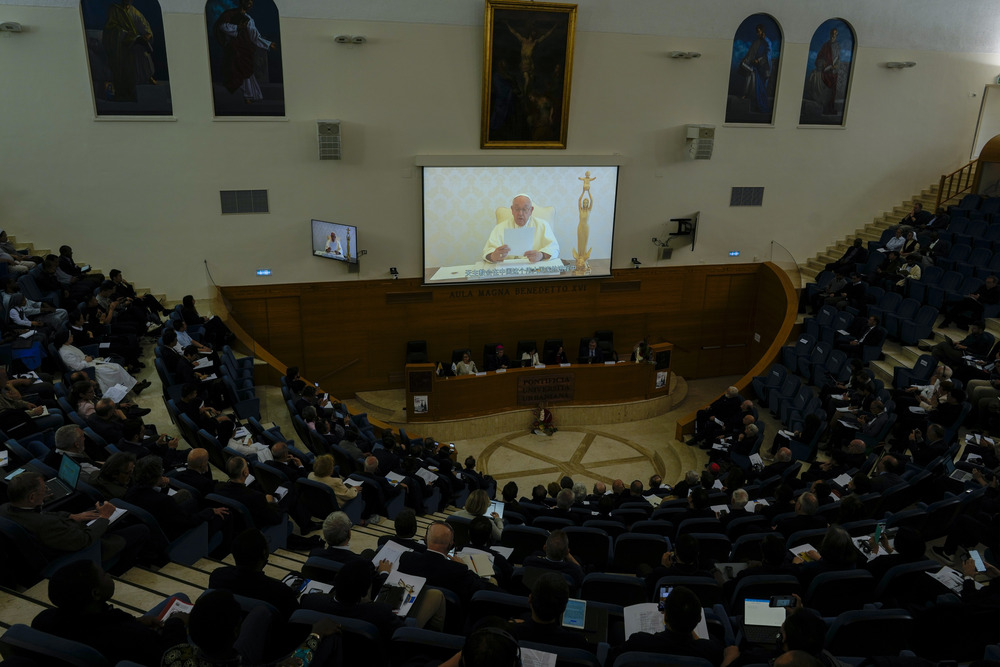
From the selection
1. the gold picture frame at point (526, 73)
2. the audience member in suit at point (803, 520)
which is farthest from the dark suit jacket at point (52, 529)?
the gold picture frame at point (526, 73)

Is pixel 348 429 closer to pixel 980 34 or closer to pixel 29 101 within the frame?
pixel 29 101

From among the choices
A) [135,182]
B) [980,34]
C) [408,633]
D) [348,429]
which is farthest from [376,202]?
[980,34]

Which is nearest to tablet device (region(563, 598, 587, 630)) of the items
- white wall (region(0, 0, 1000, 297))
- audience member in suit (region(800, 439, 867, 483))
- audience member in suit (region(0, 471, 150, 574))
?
audience member in suit (region(0, 471, 150, 574))

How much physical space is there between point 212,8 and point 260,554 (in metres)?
10.2

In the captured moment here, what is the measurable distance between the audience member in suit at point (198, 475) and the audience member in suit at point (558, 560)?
8.17 ft

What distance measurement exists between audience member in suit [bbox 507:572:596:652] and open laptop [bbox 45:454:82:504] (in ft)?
10.5

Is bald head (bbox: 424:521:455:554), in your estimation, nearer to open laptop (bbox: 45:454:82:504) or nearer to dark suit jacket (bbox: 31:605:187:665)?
dark suit jacket (bbox: 31:605:187:665)

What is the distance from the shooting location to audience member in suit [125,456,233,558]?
4.45 metres

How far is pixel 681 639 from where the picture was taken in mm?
3150

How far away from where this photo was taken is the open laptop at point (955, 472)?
683cm

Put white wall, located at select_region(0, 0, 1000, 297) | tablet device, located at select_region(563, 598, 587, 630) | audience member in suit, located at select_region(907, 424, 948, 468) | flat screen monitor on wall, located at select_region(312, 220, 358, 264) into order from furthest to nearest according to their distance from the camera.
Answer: flat screen monitor on wall, located at select_region(312, 220, 358, 264)
white wall, located at select_region(0, 0, 1000, 297)
audience member in suit, located at select_region(907, 424, 948, 468)
tablet device, located at select_region(563, 598, 587, 630)

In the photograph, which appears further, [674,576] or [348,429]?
[348,429]

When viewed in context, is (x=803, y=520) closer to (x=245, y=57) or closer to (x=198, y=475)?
(x=198, y=475)

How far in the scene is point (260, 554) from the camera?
3324mm
